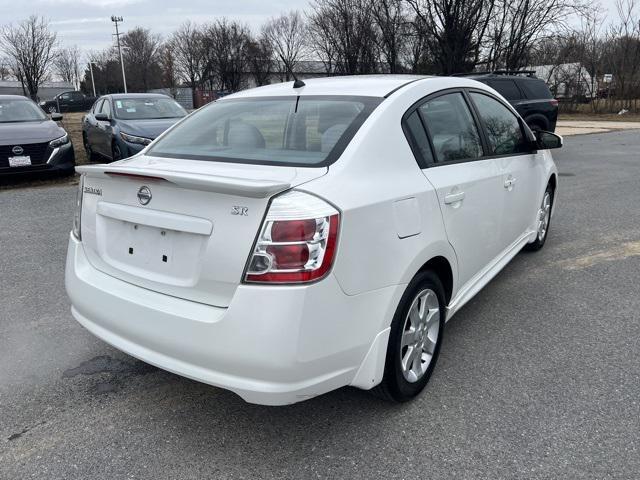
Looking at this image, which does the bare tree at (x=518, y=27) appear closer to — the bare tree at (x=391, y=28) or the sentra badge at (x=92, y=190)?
the bare tree at (x=391, y=28)

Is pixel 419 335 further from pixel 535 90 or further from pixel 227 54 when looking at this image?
pixel 227 54

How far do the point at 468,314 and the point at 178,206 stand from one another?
8.07ft

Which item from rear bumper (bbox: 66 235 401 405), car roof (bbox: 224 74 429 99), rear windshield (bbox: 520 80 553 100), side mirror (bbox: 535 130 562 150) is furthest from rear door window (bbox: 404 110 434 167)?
rear windshield (bbox: 520 80 553 100)

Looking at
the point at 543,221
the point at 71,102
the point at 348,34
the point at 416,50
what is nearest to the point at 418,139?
the point at 543,221

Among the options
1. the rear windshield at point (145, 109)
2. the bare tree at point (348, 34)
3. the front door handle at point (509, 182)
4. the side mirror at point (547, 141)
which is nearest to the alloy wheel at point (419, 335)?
the front door handle at point (509, 182)

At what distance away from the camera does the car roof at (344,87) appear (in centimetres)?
298

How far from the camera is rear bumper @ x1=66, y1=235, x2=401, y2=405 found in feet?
6.84

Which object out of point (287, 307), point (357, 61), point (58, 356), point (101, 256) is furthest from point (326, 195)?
point (357, 61)

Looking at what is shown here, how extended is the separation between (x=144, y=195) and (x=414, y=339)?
1.51m

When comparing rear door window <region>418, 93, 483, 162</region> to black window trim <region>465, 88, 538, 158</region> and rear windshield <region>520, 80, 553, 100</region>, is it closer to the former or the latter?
black window trim <region>465, 88, 538, 158</region>

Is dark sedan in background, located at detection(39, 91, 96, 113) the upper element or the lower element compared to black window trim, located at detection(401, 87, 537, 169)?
upper

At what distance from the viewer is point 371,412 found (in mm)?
2752

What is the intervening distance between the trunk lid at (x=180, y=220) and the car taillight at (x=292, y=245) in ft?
0.17

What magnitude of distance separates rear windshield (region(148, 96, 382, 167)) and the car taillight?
0.43 m
